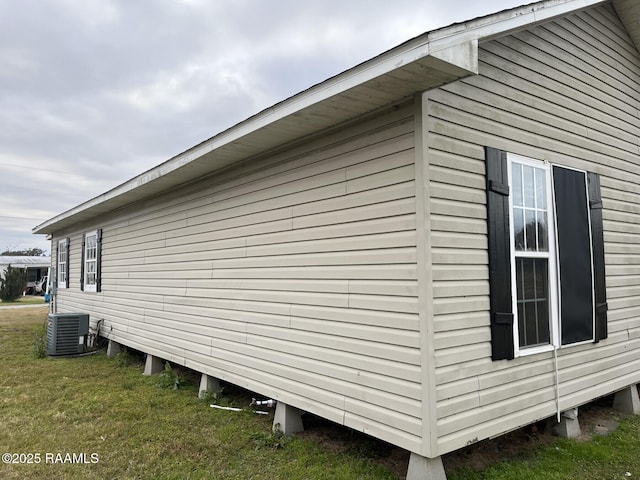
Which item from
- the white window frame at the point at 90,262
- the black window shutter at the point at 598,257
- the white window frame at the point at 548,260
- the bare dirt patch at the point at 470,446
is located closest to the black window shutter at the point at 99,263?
the white window frame at the point at 90,262

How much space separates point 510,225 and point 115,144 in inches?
1105

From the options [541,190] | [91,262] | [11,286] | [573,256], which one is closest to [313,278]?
[541,190]

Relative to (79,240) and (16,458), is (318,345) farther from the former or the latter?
(79,240)

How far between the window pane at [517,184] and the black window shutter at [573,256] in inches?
18.1

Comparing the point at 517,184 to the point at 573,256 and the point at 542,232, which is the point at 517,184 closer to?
the point at 542,232

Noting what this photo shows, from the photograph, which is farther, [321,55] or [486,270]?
[321,55]

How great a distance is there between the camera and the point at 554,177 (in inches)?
143

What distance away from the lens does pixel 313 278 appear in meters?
3.60

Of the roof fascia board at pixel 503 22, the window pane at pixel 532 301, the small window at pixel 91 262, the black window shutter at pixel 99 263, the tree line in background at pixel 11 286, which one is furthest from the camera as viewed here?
the tree line in background at pixel 11 286

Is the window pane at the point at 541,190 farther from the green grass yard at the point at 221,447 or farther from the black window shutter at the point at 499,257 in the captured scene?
the green grass yard at the point at 221,447

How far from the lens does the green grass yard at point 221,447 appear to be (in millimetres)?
3064

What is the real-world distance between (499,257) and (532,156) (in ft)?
3.36

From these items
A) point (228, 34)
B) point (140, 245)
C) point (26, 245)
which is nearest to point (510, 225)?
point (140, 245)

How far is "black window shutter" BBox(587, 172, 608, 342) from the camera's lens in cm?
388
